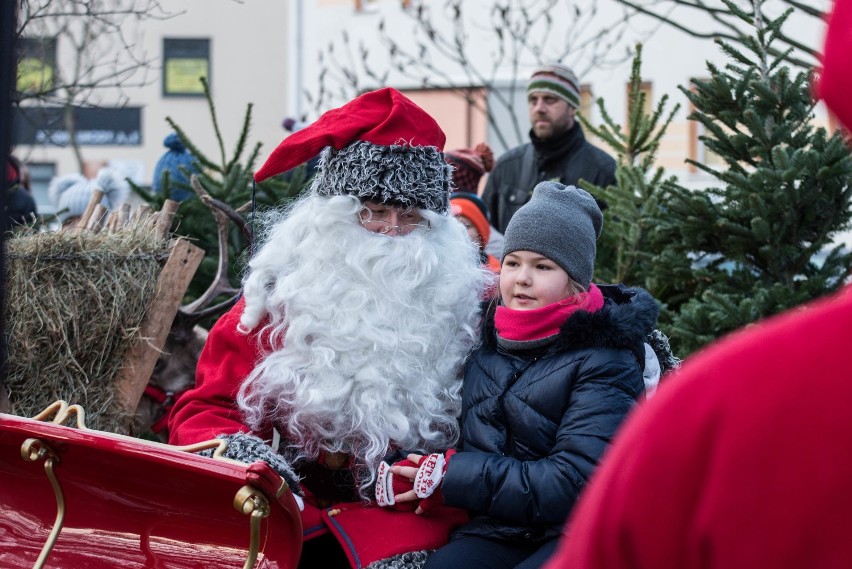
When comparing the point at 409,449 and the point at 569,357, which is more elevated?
the point at 569,357

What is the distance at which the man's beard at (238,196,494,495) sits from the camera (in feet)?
10.9

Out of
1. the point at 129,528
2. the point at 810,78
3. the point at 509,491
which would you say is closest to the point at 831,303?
the point at 509,491

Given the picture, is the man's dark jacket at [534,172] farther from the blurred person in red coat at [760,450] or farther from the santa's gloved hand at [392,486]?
the blurred person in red coat at [760,450]

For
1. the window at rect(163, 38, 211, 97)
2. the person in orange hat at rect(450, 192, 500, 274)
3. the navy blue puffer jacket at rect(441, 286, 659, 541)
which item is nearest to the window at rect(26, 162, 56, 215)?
the window at rect(163, 38, 211, 97)

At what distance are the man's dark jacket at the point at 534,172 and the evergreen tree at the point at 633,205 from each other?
63cm

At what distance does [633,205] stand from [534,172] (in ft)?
4.97

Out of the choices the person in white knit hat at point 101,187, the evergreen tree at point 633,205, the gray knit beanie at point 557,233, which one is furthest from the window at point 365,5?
the gray knit beanie at point 557,233

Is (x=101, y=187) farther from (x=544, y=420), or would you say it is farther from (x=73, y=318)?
(x=544, y=420)

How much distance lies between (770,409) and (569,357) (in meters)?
2.14

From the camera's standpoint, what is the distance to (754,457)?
986 mm

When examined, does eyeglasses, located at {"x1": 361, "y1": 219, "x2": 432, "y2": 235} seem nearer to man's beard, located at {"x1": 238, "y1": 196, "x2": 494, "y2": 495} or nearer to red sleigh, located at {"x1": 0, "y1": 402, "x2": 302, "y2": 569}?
man's beard, located at {"x1": 238, "y1": 196, "x2": 494, "y2": 495}

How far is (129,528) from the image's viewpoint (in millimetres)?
2900

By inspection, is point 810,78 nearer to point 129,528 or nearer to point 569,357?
point 569,357

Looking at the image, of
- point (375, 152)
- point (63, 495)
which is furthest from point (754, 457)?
point (375, 152)
